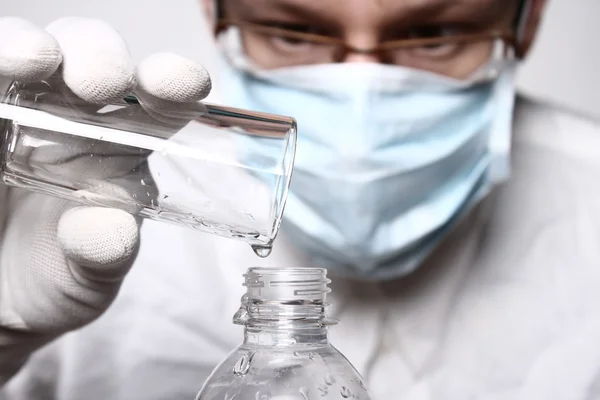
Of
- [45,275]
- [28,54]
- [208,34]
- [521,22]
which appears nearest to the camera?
[28,54]

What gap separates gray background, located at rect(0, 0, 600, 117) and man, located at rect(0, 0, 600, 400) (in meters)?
0.40

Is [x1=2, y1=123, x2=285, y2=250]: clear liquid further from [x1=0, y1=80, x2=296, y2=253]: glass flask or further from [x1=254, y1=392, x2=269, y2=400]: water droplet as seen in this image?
[x1=254, y1=392, x2=269, y2=400]: water droplet

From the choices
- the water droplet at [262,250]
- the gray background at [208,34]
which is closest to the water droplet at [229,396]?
the water droplet at [262,250]

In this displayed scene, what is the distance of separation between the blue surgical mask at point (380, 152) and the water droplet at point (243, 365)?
402 millimetres

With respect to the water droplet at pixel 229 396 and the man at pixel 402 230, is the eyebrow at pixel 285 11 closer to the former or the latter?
the man at pixel 402 230

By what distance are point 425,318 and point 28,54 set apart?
2.77ft

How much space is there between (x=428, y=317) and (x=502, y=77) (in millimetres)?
396

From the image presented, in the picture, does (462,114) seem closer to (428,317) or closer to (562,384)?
(428,317)

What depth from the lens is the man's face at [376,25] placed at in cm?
104

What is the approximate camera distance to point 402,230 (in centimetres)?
108

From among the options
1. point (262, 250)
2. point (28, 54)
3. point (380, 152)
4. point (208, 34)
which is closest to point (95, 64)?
point (28, 54)

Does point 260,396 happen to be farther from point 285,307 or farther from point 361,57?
point 361,57

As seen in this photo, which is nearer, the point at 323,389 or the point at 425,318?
the point at 323,389

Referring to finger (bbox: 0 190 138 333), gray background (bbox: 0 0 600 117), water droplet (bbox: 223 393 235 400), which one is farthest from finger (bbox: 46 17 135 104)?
gray background (bbox: 0 0 600 117)
